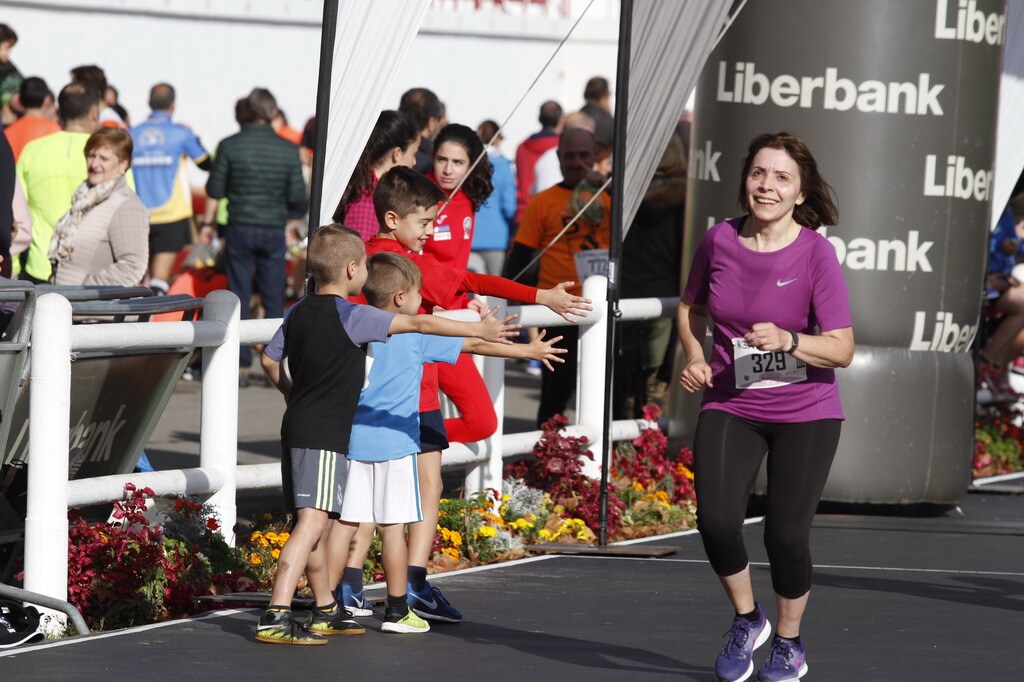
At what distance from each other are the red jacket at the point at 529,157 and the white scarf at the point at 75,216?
7.29 m

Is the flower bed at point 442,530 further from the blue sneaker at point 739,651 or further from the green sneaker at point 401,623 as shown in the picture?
the blue sneaker at point 739,651

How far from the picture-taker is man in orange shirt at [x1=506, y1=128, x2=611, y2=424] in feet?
37.4

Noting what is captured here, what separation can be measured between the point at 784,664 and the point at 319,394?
1776mm

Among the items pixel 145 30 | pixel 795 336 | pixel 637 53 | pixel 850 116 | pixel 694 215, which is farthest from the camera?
pixel 145 30

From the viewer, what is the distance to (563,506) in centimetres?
973

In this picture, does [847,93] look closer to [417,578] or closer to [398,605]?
[417,578]

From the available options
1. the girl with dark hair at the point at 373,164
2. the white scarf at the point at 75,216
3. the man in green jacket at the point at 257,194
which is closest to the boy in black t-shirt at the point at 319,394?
the girl with dark hair at the point at 373,164

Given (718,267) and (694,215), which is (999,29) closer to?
(694,215)

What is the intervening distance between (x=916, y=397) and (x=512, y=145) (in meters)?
17.3

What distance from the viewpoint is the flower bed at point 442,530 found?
24.1ft

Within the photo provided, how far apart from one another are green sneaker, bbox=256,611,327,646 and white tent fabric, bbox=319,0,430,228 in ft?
5.92

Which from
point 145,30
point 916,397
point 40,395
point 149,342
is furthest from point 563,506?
point 145,30

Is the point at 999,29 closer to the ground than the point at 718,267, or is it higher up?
higher up

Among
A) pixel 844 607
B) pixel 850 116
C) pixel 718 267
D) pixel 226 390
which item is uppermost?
pixel 850 116
